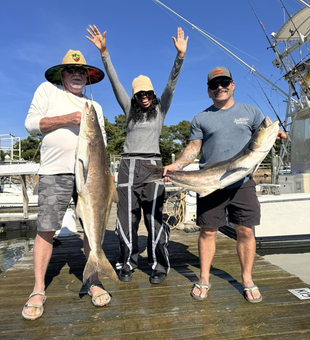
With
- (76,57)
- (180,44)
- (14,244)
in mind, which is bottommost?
(14,244)

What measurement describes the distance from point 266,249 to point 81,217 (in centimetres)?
632

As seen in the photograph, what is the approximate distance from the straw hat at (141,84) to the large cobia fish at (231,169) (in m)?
0.99

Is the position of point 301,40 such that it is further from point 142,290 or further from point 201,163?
point 142,290

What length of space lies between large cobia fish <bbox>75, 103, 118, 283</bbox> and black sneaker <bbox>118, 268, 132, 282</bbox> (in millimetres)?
798

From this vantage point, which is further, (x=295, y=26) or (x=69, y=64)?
(x=295, y=26)

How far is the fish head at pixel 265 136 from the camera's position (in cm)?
260

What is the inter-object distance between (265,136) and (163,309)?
1885mm

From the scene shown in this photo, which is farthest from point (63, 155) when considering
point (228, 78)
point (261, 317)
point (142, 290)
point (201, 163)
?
point (261, 317)

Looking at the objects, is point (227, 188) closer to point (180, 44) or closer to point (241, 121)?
point (241, 121)

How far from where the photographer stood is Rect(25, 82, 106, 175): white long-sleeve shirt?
2.77m

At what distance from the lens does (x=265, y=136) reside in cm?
260

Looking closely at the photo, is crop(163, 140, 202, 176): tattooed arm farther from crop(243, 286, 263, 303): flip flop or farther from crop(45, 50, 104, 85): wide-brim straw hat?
crop(243, 286, 263, 303): flip flop

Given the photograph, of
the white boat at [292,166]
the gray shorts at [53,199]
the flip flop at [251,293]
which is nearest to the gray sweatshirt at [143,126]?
the gray shorts at [53,199]

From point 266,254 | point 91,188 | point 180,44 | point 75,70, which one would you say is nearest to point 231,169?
point 91,188
